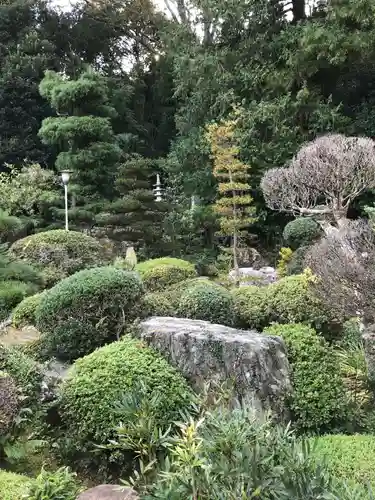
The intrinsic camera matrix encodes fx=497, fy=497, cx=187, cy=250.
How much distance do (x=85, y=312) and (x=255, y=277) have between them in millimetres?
5302

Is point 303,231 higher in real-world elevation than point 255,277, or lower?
higher

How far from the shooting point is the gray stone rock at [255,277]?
9.22 m

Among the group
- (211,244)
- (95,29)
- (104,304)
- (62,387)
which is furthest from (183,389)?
(95,29)

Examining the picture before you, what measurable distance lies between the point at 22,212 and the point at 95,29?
28.3 ft

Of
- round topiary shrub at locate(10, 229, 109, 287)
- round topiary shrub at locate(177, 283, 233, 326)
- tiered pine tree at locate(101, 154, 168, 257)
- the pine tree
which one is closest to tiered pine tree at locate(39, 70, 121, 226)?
tiered pine tree at locate(101, 154, 168, 257)

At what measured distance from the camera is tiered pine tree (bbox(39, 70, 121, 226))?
12.7 m

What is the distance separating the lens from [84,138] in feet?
43.8

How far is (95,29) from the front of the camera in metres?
17.9

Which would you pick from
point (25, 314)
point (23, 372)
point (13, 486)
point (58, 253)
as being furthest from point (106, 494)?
point (58, 253)

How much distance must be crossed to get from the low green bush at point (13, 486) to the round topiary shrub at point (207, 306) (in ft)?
9.64

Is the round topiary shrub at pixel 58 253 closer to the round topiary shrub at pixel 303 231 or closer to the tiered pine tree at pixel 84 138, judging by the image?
the tiered pine tree at pixel 84 138

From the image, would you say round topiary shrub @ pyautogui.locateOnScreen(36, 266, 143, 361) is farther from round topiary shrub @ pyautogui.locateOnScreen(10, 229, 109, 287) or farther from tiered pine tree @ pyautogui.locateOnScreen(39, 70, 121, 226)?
tiered pine tree @ pyautogui.locateOnScreen(39, 70, 121, 226)

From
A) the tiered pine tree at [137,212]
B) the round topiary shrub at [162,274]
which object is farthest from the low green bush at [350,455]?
the tiered pine tree at [137,212]

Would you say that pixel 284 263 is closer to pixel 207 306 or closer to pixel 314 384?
pixel 207 306
